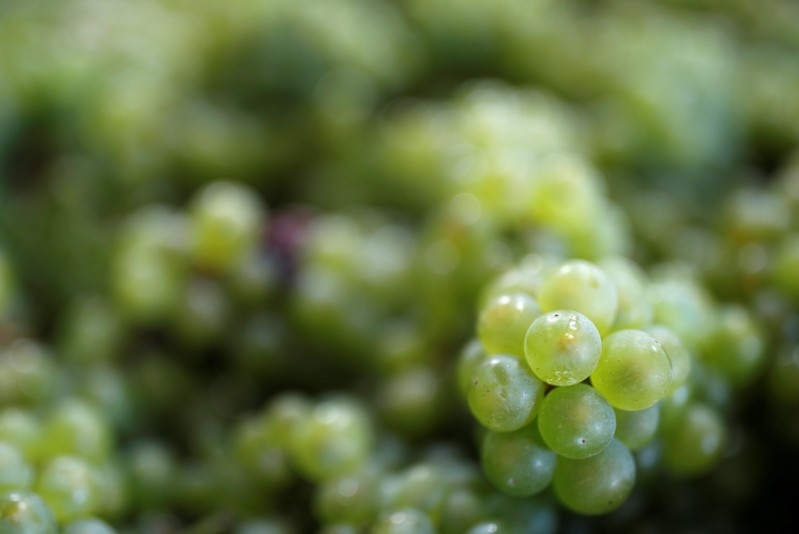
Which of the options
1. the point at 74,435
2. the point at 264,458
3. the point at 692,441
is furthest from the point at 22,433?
the point at 692,441

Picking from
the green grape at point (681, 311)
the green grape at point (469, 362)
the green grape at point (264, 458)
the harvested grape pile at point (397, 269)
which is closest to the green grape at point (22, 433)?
the harvested grape pile at point (397, 269)

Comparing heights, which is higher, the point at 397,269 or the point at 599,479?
the point at 397,269

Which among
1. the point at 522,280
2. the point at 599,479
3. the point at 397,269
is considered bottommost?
the point at 599,479

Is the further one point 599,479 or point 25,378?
point 25,378

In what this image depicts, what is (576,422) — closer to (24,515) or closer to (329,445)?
(329,445)

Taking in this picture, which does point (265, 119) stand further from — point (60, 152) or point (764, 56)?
point (764, 56)

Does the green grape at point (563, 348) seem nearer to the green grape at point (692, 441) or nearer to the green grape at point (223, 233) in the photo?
the green grape at point (692, 441)
